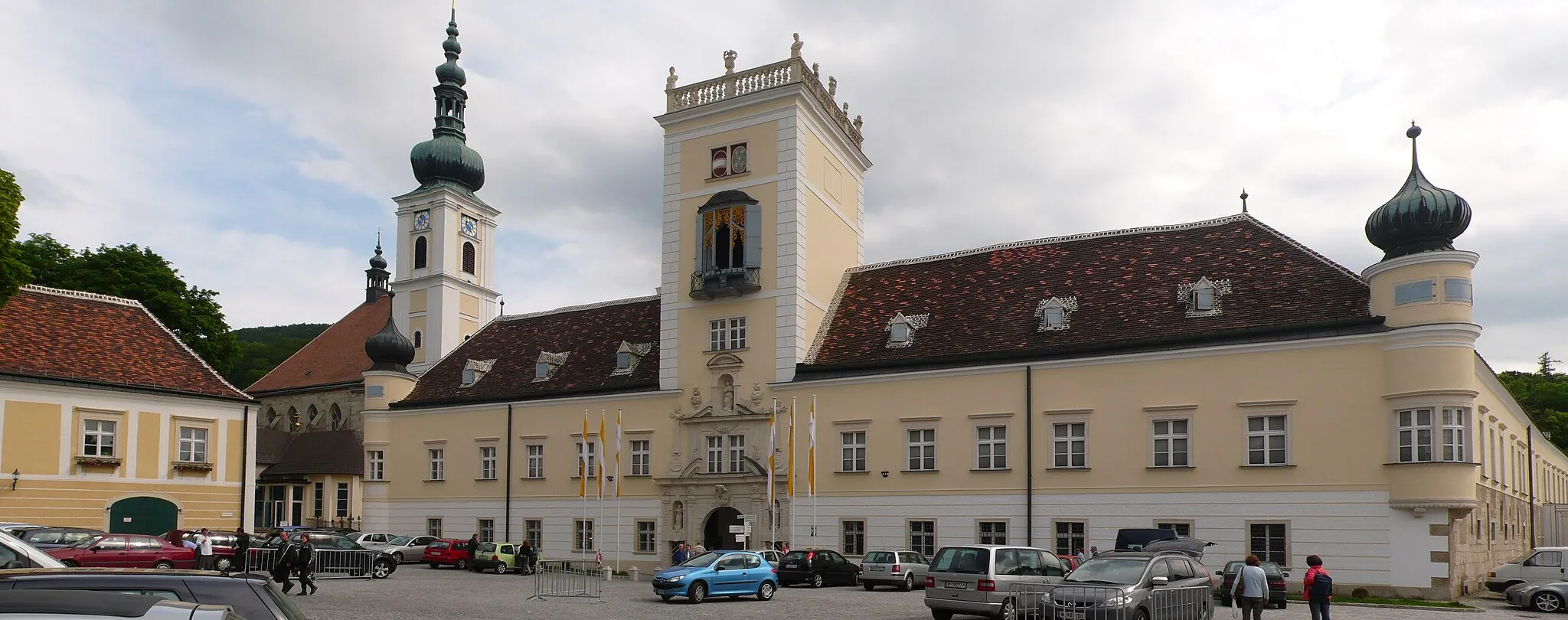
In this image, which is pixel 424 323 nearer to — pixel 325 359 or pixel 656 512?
pixel 325 359

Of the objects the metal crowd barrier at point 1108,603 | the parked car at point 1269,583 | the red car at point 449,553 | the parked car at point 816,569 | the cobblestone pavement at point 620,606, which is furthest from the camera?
the red car at point 449,553

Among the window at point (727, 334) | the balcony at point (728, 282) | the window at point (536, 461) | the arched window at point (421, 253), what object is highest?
the arched window at point (421, 253)

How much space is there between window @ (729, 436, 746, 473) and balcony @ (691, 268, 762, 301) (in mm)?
5118

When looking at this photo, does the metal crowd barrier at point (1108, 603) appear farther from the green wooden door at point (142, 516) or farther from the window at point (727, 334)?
the green wooden door at point (142, 516)

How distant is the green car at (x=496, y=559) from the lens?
130 feet

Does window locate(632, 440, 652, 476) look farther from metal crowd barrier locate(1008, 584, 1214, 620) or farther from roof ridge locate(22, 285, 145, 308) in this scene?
metal crowd barrier locate(1008, 584, 1214, 620)

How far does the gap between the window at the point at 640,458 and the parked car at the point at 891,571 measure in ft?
40.1

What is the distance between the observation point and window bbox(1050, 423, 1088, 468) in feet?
114

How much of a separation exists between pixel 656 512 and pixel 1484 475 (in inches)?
1020

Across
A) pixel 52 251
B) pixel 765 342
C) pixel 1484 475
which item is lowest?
pixel 1484 475

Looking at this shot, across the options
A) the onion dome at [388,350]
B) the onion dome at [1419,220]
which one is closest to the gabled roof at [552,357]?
the onion dome at [388,350]

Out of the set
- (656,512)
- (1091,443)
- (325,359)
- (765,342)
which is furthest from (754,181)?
(325,359)

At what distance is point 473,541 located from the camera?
3975 centimetres

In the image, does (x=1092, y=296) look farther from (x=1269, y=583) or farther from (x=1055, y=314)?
(x=1269, y=583)
